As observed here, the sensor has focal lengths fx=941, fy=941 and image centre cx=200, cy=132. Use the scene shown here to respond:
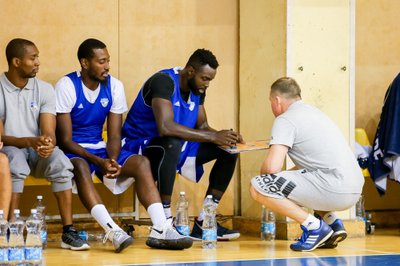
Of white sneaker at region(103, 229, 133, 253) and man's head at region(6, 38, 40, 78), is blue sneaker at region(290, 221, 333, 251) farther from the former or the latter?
man's head at region(6, 38, 40, 78)

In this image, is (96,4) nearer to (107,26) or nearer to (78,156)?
(107,26)

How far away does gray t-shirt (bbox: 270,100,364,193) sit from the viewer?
6008 millimetres

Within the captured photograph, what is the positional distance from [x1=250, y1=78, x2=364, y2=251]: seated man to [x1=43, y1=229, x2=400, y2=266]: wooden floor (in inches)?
9.9

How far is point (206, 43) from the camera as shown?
7562mm

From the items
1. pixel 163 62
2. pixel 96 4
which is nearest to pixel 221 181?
pixel 163 62

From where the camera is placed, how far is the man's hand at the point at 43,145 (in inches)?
234

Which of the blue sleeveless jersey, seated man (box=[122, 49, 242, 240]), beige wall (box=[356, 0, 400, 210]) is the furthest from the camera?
beige wall (box=[356, 0, 400, 210])

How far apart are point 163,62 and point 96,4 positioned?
0.69 meters

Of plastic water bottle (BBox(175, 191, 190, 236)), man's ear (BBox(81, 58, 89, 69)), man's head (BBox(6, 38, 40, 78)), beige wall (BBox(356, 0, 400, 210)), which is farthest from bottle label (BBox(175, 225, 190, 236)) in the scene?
beige wall (BBox(356, 0, 400, 210))

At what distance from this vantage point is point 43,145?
5949 mm

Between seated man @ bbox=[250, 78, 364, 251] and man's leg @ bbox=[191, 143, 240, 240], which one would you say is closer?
seated man @ bbox=[250, 78, 364, 251]

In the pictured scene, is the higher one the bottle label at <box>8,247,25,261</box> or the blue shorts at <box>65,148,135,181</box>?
the blue shorts at <box>65,148,135,181</box>

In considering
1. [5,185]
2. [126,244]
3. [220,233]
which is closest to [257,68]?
[220,233]

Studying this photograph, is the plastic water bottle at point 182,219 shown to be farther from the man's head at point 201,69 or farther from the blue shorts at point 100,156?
the man's head at point 201,69
